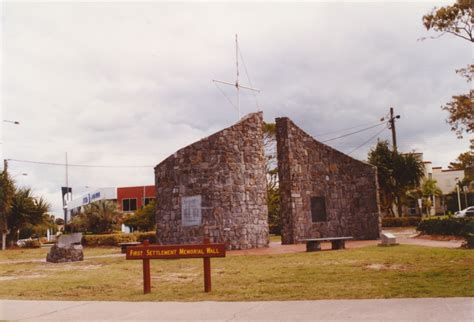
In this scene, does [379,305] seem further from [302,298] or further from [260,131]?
[260,131]

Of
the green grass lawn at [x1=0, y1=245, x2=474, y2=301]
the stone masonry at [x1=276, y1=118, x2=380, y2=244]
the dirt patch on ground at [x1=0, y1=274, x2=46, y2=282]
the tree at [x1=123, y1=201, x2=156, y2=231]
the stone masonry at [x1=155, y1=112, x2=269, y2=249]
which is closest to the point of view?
the green grass lawn at [x1=0, y1=245, x2=474, y2=301]

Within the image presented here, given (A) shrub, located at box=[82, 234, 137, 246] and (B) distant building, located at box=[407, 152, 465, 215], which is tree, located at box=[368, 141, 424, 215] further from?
(B) distant building, located at box=[407, 152, 465, 215]

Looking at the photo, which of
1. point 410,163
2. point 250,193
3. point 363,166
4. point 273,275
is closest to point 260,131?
point 250,193

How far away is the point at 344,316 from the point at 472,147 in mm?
18997

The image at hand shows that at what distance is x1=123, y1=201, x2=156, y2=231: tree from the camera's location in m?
43.6

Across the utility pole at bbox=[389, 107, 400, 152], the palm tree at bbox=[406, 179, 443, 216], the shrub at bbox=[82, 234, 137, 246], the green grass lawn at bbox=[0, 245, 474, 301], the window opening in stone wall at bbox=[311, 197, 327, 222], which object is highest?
the utility pole at bbox=[389, 107, 400, 152]

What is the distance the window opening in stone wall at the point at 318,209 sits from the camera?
25.1m

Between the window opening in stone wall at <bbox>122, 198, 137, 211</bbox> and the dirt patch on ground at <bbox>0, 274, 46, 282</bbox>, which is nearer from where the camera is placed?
the dirt patch on ground at <bbox>0, 274, 46, 282</bbox>

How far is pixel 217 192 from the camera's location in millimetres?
21938

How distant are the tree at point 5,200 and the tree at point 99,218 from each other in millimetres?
5087

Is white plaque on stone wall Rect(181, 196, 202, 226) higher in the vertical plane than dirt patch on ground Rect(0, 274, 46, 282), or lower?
higher

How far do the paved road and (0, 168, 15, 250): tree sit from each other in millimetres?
30189

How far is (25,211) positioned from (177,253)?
32241 mm

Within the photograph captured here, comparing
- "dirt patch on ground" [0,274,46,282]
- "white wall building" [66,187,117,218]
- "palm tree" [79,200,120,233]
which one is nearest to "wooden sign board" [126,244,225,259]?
"dirt patch on ground" [0,274,46,282]
